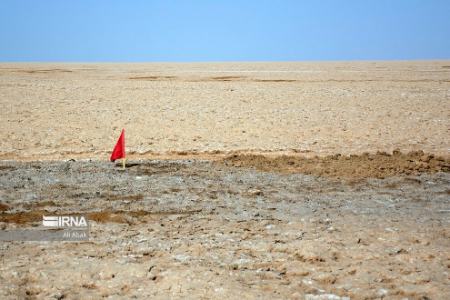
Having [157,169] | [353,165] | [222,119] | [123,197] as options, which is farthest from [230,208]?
[222,119]

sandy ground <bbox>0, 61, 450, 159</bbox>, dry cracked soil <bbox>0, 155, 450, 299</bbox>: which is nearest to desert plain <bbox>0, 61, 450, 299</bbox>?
dry cracked soil <bbox>0, 155, 450, 299</bbox>

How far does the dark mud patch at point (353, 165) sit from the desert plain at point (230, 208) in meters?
0.05

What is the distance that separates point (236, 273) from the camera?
4.89 m

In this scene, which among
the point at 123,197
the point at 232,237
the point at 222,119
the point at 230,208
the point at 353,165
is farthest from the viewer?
the point at 222,119

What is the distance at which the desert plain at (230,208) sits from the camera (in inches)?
185

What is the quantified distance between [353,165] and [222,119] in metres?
8.11

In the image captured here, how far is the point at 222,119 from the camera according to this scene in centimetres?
1756

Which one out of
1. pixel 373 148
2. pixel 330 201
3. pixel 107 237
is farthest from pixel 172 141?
pixel 107 237

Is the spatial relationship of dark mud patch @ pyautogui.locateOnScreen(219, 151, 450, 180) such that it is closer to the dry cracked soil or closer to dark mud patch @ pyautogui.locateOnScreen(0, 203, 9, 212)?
the dry cracked soil

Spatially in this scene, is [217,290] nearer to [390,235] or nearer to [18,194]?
[390,235]

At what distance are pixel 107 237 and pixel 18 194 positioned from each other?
2.79 metres

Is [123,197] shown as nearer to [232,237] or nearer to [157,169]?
[157,169]

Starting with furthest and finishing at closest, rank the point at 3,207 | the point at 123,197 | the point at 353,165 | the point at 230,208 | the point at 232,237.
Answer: the point at 353,165, the point at 123,197, the point at 230,208, the point at 3,207, the point at 232,237

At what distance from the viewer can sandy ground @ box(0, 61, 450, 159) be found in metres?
13.6
